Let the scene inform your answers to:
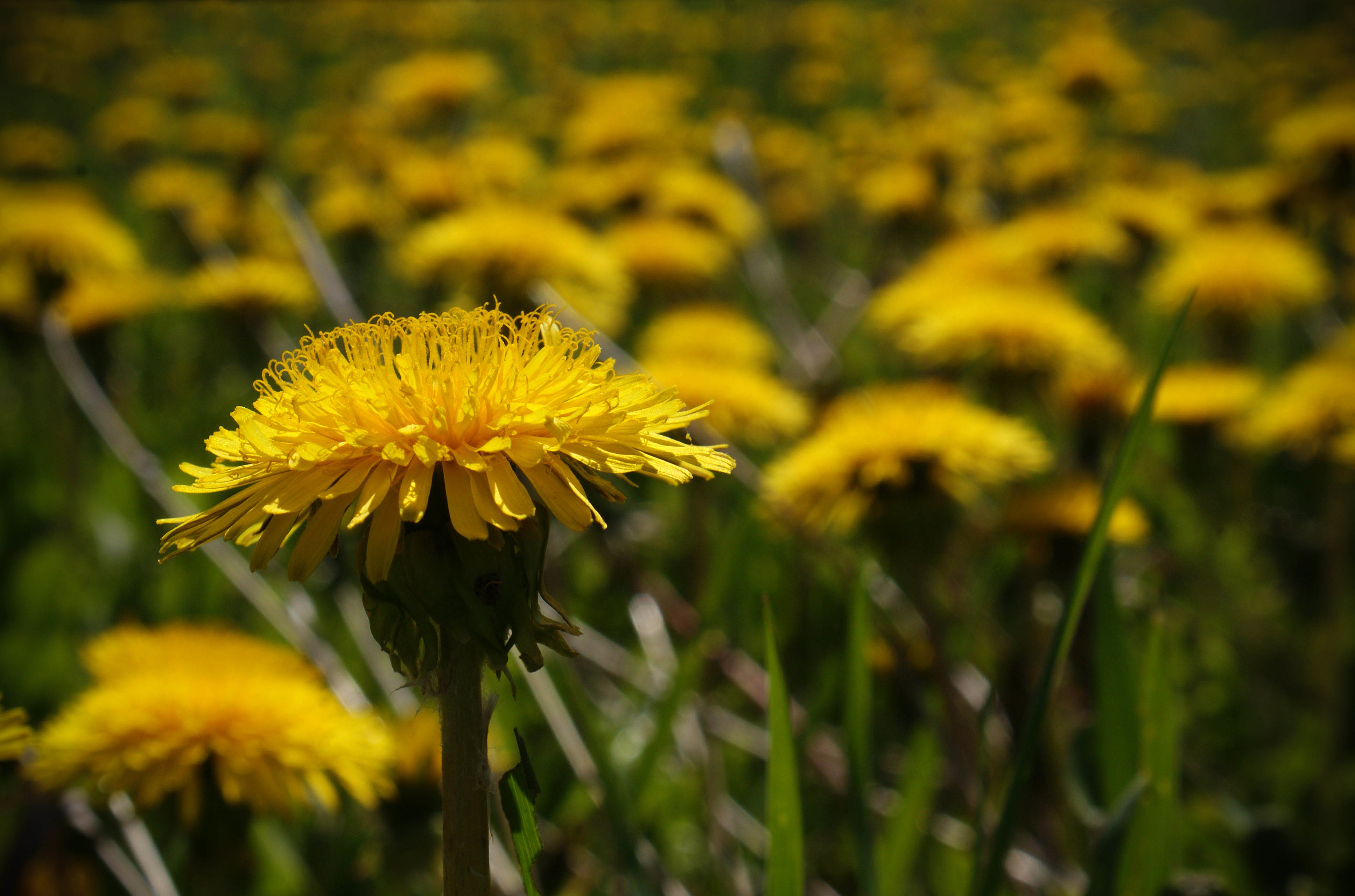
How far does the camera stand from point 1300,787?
161 centimetres

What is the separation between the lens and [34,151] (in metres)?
3.42

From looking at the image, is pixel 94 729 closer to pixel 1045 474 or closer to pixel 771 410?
pixel 771 410

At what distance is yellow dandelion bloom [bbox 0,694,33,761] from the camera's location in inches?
27.2

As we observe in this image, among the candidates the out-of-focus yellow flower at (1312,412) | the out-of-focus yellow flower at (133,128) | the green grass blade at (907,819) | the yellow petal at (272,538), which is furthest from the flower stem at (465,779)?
the out-of-focus yellow flower at (133,128)

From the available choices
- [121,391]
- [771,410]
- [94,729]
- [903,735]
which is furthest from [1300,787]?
[121,391]

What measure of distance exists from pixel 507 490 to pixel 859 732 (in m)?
0.55

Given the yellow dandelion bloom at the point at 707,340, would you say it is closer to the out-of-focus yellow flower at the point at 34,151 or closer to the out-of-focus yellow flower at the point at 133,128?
the out-of-focus yellow flower at the point at 34,151

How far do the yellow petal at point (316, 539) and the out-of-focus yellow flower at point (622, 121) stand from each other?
2.59 m

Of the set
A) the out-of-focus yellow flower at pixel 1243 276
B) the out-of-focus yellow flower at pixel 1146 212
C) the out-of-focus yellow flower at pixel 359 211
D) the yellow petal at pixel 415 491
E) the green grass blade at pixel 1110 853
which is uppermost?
the yellow petal at pixel 415 491

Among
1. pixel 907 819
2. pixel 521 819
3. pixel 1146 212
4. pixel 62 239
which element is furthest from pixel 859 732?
pixel 1146 212

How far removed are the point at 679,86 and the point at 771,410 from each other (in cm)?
267

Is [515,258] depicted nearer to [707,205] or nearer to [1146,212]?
[707,205]

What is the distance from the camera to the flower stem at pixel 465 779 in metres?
0.62

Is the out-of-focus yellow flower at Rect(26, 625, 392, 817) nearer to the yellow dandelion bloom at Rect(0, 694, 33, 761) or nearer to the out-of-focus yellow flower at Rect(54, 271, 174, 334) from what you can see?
the yellow dandelion bloom at Rect(0, 694, 33, 761)
